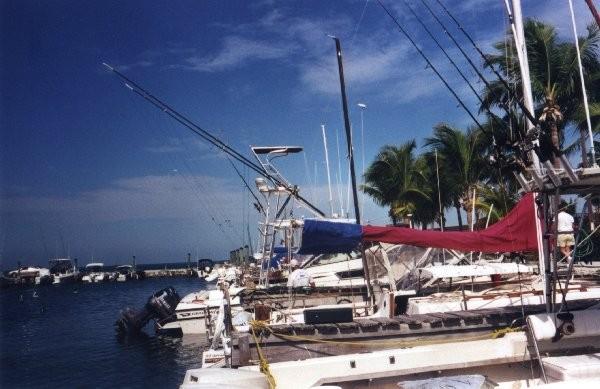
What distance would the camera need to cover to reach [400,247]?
18.0 m

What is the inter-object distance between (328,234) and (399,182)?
32146 millimetres

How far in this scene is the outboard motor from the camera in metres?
28.5

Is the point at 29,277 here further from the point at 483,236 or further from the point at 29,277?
the point at 483,236

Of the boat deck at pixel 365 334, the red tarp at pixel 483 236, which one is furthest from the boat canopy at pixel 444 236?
the boat deck at pixel 365 334

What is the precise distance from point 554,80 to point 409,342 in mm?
22265

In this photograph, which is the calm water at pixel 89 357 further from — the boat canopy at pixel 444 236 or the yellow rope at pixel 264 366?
the boat canopy at pixel 444 236

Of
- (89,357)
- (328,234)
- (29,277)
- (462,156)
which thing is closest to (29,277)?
(29,277)

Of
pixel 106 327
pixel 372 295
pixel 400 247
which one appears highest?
pixel 400 247

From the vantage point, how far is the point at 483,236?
10.1 m

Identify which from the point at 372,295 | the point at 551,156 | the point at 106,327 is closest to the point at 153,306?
the point at 106,327

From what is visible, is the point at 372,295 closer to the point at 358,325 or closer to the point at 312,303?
the point at 358,325

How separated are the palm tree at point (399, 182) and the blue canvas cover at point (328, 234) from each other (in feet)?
94.4

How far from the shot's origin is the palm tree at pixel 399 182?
38.8 meters

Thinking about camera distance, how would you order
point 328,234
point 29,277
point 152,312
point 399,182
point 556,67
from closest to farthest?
point 328,234 → point 556,67 → point 152,312 → point 399,182 → point 29,277
